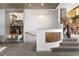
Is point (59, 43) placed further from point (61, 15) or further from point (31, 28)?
point (31, 28)

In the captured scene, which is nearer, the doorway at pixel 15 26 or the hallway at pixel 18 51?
the hallway at pixel 18 51

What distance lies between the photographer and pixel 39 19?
11.9m

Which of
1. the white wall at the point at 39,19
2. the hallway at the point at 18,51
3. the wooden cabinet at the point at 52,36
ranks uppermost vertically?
the white wall at the point at 39,19

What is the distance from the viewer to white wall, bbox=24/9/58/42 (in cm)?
1153

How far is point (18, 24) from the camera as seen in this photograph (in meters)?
11.5

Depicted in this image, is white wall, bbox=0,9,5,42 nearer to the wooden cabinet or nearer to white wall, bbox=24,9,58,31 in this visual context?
white wall, bbox=24,9,58,31

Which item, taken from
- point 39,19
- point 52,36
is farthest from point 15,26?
point 52,36

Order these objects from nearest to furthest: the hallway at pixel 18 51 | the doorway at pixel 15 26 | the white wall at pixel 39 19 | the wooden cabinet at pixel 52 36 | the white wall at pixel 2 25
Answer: the hallway at pixel 18 51
the wooden cabinet at pixel 52 36
the white wall at pixel 2 25
the doorway at pixel 15 26
the white wall at pixel 39 19

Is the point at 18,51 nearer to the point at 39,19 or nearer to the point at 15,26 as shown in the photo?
the point at 15,26

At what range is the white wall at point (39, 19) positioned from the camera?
11.5 m

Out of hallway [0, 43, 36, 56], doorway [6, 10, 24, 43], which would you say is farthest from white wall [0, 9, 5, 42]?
hallway [0, 43, 36, 56]

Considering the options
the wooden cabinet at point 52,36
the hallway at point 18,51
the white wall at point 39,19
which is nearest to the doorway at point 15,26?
the white wall at point 39,19

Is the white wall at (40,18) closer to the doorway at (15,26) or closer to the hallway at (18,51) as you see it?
the doorway at (15,26)

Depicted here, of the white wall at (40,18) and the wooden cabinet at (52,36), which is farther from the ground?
the white wall at (40,18)
